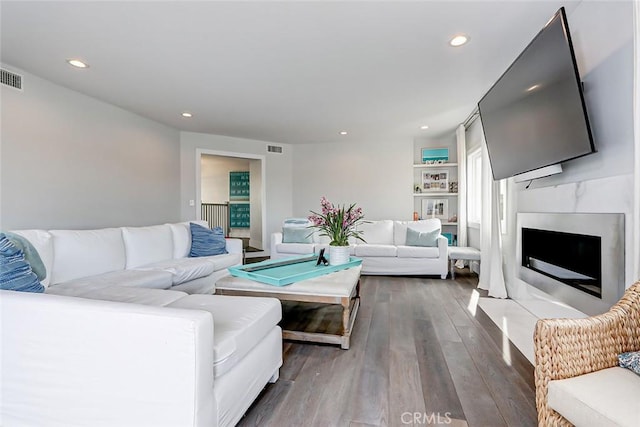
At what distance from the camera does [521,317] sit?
2889 millimetres

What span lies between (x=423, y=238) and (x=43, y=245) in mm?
4479

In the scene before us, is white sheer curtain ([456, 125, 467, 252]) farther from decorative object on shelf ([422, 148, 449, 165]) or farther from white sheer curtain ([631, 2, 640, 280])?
white sheer curtain ([631, 2, 640, 280])

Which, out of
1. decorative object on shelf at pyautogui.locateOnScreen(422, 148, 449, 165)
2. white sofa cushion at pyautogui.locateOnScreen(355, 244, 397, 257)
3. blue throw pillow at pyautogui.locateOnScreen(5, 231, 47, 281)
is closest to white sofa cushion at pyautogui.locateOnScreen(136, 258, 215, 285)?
blue throw pillow at pyautogui.locateOnScreen(5, 231, 47, 281)

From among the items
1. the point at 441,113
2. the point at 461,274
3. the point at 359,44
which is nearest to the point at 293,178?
the point at 441,113

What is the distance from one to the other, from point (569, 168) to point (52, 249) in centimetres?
414

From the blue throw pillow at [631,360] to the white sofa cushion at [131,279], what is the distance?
3.04 m

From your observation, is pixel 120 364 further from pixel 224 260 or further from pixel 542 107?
pixel 542 107

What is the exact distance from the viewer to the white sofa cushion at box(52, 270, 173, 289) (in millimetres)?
2486

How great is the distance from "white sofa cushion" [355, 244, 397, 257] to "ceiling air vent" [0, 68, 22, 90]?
436cm

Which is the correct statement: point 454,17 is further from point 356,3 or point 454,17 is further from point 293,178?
point 293,178

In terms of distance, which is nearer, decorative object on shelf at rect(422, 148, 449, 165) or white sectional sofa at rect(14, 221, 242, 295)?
white sectional sofa at rect(14, 221, 242, 295)

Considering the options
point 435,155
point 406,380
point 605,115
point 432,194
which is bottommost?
point 406,380

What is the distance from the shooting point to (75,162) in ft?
11.5

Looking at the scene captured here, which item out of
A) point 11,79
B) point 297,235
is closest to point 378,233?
point 297,235
